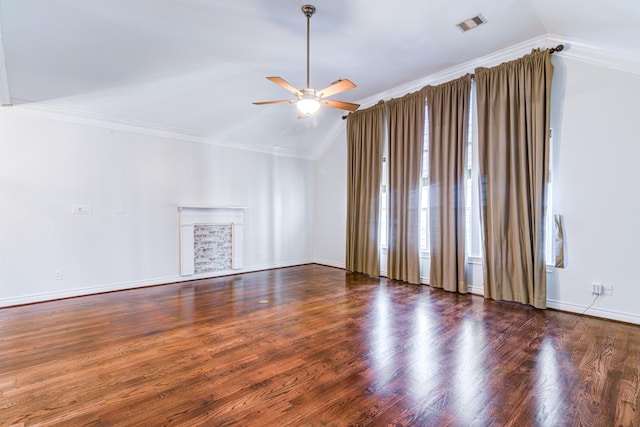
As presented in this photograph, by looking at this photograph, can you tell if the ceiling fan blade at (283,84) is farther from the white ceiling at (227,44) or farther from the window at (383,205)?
the window at (383,205)

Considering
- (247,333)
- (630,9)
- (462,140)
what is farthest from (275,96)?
(630,9)

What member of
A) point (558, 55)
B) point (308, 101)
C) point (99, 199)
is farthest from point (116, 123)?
point (558, 55)

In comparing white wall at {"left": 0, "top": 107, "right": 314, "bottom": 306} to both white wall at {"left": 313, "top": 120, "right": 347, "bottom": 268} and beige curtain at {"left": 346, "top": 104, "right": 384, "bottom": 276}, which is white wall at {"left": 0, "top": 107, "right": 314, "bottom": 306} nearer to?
white wall at {"left": 313, "top": 120, "right": 347, "bottom": 268}

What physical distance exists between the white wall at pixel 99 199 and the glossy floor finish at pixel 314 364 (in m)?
0.61

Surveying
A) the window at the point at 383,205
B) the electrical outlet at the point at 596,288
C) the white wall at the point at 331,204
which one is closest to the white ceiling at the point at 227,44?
the window at the point at 383,205

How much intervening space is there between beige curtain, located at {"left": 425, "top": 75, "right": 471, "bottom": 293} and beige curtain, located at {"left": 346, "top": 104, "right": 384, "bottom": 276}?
106 centimetres

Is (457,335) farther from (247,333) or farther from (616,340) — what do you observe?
(247,333)

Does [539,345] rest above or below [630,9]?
below

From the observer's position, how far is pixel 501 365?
7.76ft

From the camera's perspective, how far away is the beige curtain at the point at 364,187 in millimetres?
5570

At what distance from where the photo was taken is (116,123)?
4.64 m

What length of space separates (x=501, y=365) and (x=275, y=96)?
451cm

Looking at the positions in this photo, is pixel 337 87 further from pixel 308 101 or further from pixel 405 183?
pixel 405 183

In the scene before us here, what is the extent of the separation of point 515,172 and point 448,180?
88 cm
